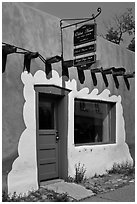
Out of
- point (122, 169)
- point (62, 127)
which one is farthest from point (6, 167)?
point (122, 169)

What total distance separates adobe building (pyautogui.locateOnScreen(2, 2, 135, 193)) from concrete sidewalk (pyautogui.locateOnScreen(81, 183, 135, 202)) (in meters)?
1.20

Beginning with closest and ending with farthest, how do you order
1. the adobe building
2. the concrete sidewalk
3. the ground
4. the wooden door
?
the ground, the adobe building, the concrete sidewalk, the wooden door

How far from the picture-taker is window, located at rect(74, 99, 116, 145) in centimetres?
841

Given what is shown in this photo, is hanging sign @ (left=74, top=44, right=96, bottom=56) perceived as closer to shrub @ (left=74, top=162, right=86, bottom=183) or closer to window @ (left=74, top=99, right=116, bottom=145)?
window @ (left=74, top=99, right=116, bottom=145)

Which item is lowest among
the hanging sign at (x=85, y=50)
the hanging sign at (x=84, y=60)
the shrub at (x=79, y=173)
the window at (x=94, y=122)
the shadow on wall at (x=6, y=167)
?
the shrub at (x=79, y=173)

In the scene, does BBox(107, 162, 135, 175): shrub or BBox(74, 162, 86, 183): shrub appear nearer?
BBox(74, 162, 86, 183): shrub

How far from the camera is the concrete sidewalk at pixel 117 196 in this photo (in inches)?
251

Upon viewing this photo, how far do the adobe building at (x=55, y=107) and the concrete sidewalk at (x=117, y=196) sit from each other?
1.20 m

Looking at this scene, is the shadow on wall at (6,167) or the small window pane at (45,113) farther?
the small window pane at (45,113)

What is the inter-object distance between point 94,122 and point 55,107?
2.00 meters

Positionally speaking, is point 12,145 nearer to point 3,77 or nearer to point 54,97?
point 3,77

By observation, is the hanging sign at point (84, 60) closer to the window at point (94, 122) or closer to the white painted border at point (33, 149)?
the white painted border at point (33, 149)

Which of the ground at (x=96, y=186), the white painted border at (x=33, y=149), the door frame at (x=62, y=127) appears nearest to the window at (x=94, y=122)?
the white painted border at (x=33, y=149)

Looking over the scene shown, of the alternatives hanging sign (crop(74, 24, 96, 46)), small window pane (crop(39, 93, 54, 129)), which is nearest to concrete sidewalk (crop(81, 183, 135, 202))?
small window pane (crop(39, 93, 54, 129))
